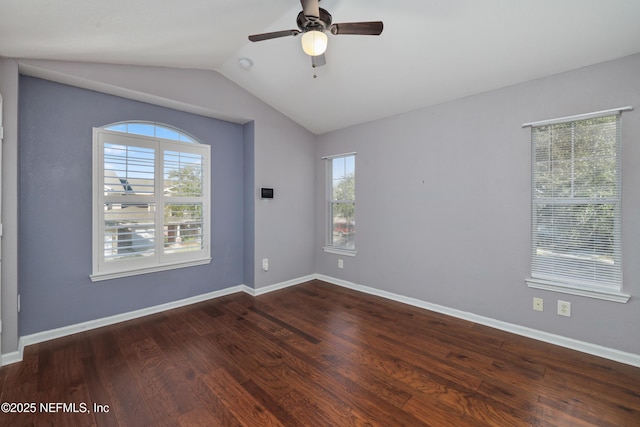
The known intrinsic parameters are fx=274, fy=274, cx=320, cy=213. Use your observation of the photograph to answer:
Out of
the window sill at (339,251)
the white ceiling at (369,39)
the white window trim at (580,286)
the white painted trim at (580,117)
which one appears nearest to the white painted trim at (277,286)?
the window sill at (339,251)

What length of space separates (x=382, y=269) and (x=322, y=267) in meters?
1.17

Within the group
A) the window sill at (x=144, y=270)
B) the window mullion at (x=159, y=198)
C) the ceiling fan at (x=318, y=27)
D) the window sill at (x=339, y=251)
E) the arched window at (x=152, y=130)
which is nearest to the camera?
the ceiling fan at (x=318, y=27)

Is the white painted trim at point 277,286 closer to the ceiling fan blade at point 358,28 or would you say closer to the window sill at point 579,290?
the window sill at point 579,290

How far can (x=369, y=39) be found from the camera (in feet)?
8.54

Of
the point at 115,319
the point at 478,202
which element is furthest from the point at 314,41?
the point at 115,319

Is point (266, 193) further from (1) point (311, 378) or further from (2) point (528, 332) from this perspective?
(2) point (528, 332)

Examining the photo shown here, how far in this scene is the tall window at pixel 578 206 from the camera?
233cm

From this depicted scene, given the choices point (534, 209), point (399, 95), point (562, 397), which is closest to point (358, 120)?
point (399, 95)

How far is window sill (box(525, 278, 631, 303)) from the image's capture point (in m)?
2.27

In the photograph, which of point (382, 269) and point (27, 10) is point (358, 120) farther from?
point (27, 10)

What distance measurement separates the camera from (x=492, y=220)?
2908 millimetres

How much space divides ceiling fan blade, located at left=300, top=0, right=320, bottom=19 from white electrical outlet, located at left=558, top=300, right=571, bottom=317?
3177 millimetres

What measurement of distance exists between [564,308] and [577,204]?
96 centimetres

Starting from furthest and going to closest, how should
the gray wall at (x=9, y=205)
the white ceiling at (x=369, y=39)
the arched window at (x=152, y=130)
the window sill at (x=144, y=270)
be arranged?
the arched window at (x=152, y=130), the window sill at (x=144, y=270), the gray wall at (x=9, y=205), the white ceiling at (x=369, y=39)
